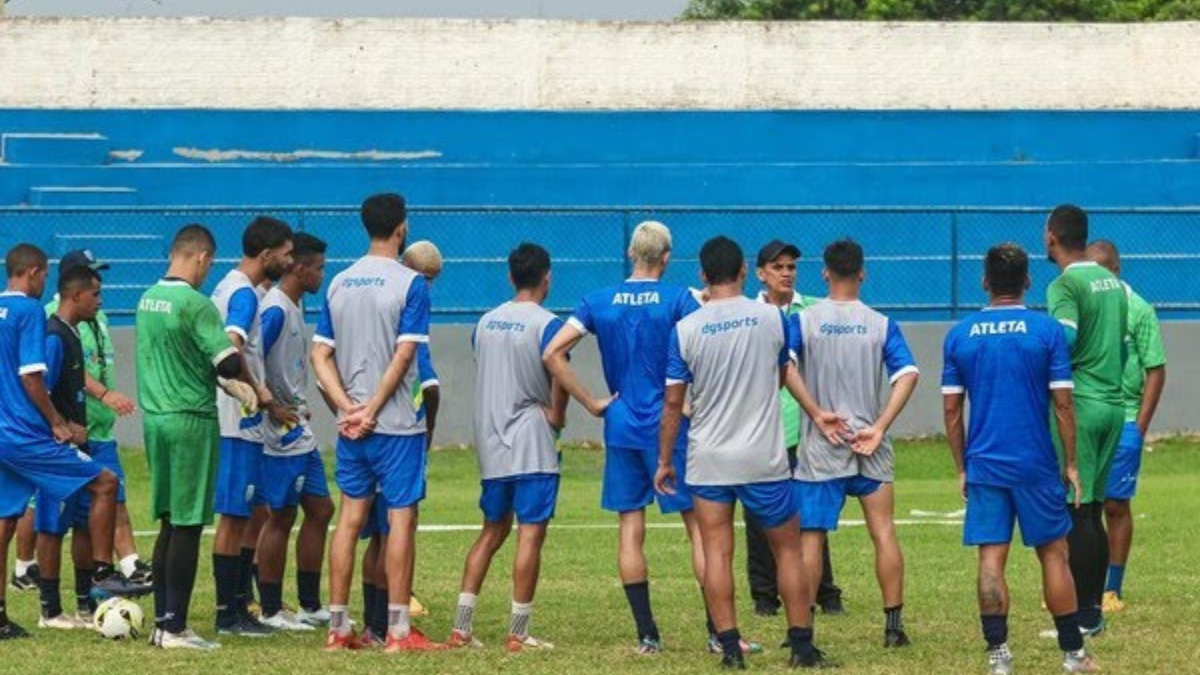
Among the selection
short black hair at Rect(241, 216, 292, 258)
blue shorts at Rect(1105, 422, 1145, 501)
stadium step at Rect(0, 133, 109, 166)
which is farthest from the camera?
stadium step at Rect(0, 133, 109, 166)

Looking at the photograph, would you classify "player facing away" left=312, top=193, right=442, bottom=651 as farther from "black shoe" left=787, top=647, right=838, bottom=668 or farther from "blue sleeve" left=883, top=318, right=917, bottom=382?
"blue sleeve" left=883, top=318, right=917, bottom=382

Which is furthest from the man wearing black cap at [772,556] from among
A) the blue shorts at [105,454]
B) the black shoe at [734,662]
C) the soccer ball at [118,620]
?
the blue shorts at [105,454]

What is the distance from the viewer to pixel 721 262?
40.2 ft

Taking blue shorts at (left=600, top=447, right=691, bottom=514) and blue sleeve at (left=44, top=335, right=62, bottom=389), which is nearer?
blue shorts at (left=600, top=447, right=691, bottom=514)

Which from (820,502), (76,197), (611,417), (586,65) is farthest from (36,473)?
(586,65)

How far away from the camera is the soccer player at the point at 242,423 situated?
13617mm

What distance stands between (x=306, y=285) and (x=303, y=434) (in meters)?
0.87

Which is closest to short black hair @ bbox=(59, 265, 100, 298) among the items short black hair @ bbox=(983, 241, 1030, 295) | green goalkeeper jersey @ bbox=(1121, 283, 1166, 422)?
short black hair @ bbox=(983, 241, 1030, 295)

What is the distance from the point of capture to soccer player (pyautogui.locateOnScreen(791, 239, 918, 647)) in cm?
1313

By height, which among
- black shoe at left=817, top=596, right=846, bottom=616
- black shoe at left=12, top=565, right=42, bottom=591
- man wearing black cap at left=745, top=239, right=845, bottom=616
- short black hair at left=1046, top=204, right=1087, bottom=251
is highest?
short black hair at left=1046, top=204, right=1087, bottom=251

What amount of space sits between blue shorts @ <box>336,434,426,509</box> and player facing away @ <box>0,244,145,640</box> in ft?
5.69

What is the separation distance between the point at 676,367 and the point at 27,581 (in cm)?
614

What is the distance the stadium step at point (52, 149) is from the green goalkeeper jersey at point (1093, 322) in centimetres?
2098

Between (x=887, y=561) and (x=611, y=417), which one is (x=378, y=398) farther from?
(x=887, y=561)
